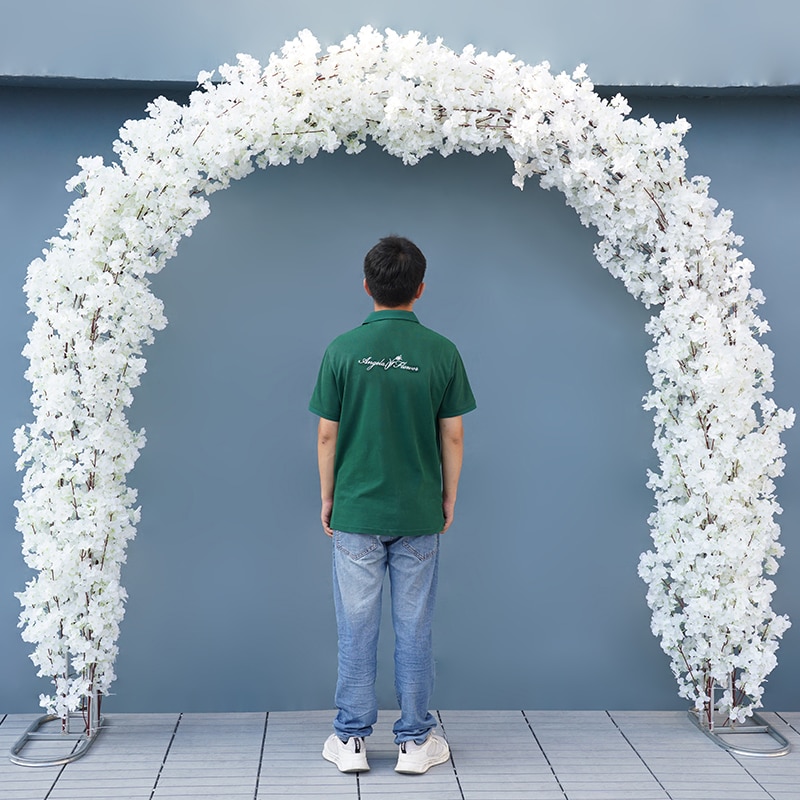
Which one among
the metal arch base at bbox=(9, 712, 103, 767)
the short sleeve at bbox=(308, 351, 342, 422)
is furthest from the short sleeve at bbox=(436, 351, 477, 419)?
the metal arch base at bbox=(9, 712, 103, 767)

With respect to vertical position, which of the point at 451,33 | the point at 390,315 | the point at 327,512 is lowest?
the point at 327,512

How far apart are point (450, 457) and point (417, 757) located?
91 centimetres

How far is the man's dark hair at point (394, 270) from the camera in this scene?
2836mm

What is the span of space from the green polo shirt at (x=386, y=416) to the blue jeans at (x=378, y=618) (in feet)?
0.26

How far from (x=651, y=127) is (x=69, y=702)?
2529 millimetres

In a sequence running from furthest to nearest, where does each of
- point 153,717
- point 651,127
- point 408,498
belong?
point 153,717
point 651,127
point 408,498

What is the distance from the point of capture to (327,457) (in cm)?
294

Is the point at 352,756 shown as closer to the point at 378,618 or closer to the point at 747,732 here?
the point at 378,618

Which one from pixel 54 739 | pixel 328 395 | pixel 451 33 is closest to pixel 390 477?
pixel 328 395

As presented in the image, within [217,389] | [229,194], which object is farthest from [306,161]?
[217,389]

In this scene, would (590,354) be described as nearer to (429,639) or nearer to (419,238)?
(419,238)

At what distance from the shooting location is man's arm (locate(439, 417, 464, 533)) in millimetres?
2963

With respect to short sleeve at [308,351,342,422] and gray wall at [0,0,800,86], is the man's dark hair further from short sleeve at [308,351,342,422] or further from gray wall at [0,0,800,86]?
gray wall at [0,0,800,86]

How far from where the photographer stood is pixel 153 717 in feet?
11.3
